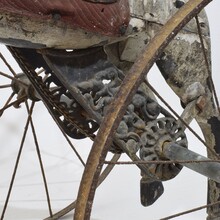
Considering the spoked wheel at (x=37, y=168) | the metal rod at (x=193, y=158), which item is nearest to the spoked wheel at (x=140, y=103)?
the metal rod at (x=193, y=158)

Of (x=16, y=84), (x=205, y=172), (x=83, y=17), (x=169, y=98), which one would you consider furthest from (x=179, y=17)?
(x=169, y=98)

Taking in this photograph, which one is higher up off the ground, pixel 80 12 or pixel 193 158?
pixel 80 12

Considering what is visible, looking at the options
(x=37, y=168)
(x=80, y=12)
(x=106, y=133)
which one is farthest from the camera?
(x=37, y=168)

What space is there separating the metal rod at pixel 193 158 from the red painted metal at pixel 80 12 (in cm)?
20

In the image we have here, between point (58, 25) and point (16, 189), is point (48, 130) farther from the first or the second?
point (58, 25)

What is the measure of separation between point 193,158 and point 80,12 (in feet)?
0.91

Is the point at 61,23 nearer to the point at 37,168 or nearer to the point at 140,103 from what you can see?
the point at 140,103

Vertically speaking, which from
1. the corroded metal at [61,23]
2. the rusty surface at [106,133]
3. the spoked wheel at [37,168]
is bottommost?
the rusty surface at [106,133]

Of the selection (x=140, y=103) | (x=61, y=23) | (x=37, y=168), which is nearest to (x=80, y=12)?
(x=61, y=23)

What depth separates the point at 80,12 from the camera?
1.10 m

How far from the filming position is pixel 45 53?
116 cm

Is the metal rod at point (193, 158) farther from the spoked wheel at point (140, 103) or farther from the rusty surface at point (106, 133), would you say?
the rusty surface at point (106, 133)

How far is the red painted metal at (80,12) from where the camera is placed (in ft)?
3.49

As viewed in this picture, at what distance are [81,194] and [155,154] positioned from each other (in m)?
0.25
